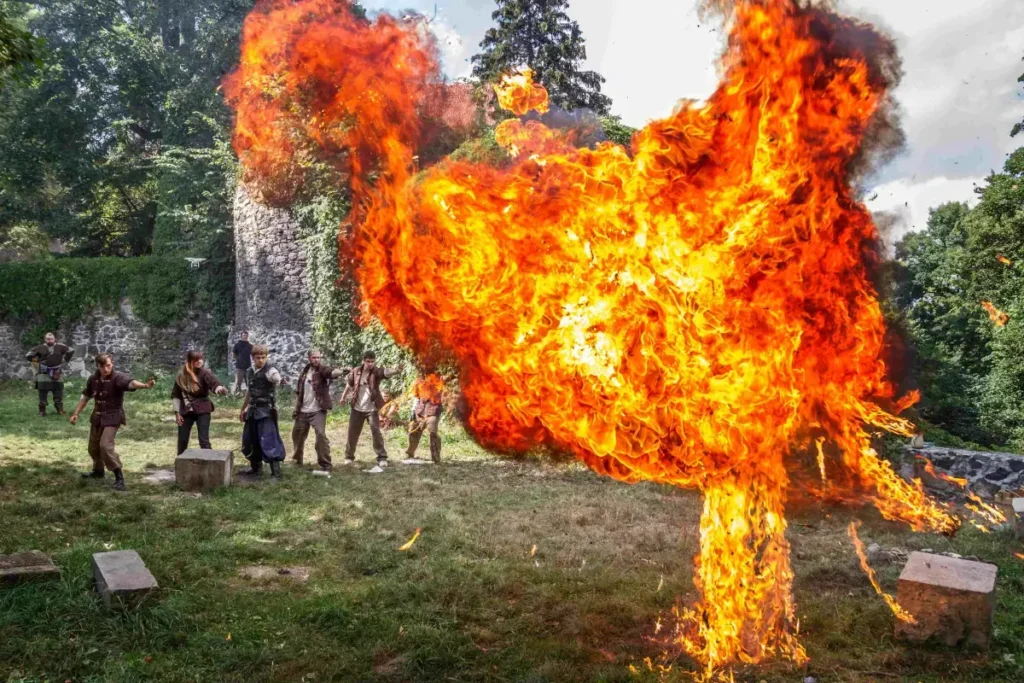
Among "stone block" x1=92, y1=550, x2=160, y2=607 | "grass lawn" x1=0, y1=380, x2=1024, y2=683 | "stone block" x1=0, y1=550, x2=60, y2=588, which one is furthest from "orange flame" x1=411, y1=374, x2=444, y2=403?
"stone block" x1=0, y1=550, x2=60, y2=588

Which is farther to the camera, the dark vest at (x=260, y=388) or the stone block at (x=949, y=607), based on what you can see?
the dark vest at (x=260, y=388)

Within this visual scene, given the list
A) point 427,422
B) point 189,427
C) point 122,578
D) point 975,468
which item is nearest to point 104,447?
point 189,427

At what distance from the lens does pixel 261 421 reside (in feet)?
37.9

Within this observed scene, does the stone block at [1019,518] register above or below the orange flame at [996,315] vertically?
below

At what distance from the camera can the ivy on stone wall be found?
25.5 m

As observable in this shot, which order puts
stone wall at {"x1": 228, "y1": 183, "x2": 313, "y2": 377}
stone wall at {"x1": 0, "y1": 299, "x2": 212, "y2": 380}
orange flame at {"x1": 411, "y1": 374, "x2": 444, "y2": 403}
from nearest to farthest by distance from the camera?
orange flame at {"x1": 411, "y1": 374, "x2": 444, "y2": 403}
stone wall at {"x1": 228, "y1": 183, "x2": 313, "y2": 377}
stone wall at {"x1": 0, "y1": 299, "x2": 212, "y2": 380}

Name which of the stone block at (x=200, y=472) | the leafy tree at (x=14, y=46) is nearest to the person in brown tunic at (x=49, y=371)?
the stone block at (x=200, y=472)

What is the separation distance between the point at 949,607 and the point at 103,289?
89.6ft

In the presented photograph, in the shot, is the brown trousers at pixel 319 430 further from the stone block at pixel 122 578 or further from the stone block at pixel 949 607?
the stone block at pixel 949 607

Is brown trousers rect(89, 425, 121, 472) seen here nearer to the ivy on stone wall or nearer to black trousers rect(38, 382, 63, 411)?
black trousers rect(38, 382, 63, 411)

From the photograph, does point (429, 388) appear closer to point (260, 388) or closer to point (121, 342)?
point (260, 388)

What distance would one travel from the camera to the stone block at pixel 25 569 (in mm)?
6207

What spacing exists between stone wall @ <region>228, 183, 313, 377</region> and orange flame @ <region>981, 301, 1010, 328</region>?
19.7 m

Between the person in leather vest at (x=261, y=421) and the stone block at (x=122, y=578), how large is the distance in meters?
4.79
